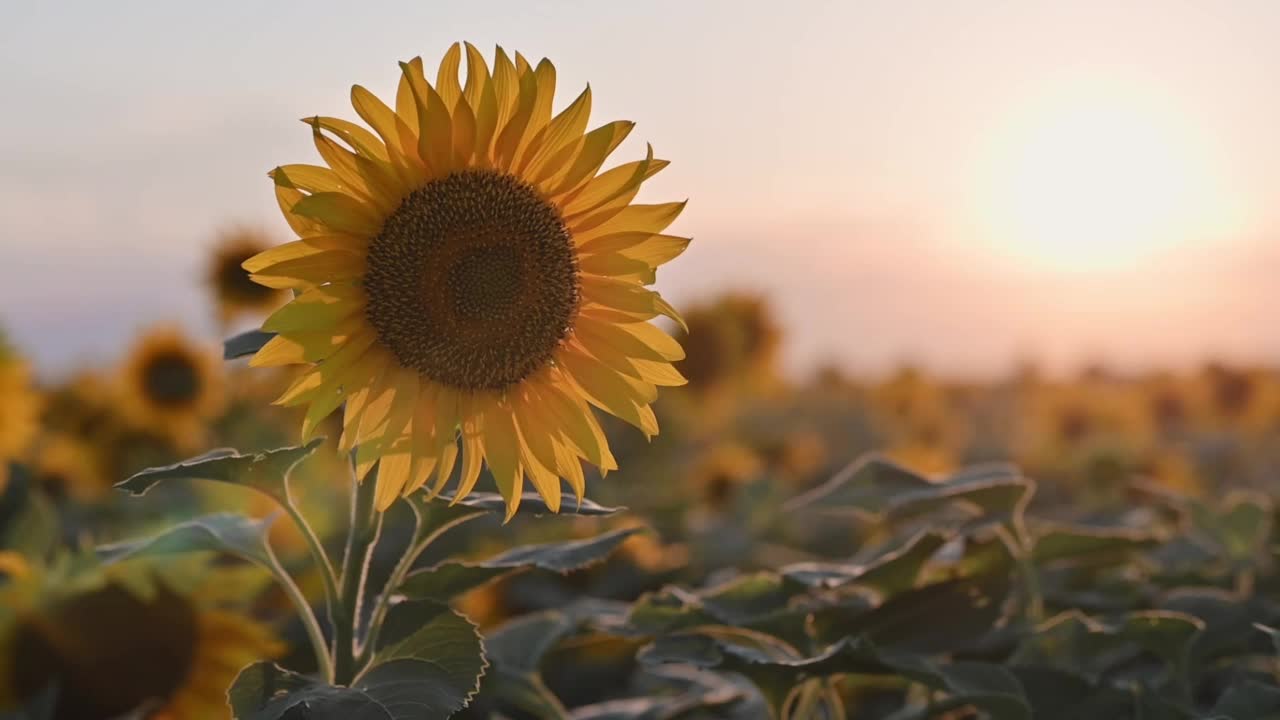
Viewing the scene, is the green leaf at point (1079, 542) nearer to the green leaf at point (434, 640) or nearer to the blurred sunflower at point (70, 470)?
the green leaf at point (434, 640)

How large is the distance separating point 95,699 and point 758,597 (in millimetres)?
1384

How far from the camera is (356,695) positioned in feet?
4.69

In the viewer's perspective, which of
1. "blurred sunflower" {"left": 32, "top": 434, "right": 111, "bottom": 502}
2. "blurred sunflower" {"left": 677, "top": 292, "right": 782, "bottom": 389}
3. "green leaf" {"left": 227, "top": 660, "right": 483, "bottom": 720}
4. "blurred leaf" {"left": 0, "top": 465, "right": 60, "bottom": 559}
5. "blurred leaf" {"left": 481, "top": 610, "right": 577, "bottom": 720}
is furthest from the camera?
"blurred sunflower" {"left": 677, "top": 292, "right": 782, "bottom": 389}

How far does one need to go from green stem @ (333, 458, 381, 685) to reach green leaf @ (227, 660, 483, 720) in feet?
0.16

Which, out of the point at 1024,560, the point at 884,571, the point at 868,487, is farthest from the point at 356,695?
the point at 1024,560

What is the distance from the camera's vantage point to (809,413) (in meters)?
11.0

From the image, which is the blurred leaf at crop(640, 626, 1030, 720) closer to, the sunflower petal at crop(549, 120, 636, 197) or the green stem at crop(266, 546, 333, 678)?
the green stem at crop(266, 546, 333, 678)

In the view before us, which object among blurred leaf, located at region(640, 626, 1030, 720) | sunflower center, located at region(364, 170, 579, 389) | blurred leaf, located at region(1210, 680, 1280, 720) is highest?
sunflower center, located at region(364, 170, 579, 389)

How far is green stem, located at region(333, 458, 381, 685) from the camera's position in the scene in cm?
158

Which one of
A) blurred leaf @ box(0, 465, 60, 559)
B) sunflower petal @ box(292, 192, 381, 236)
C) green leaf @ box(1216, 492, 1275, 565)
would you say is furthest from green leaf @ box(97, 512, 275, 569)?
green leaf @ box(1216, 492, 1275, 565)

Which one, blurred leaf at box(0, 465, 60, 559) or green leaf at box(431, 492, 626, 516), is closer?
green leaf at box(431, 492, 626, 516)

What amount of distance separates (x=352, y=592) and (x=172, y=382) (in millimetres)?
4997

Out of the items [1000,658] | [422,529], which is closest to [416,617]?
[422,529]

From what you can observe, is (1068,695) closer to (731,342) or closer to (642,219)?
(642,219)
